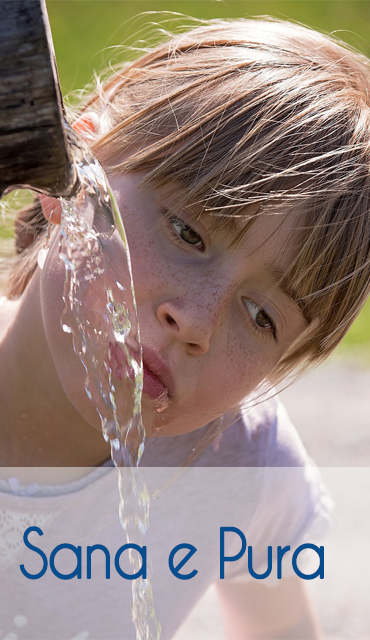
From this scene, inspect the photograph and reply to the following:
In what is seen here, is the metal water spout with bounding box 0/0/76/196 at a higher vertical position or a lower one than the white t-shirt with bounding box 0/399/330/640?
higher

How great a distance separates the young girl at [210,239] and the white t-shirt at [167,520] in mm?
11

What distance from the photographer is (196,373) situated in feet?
3.94

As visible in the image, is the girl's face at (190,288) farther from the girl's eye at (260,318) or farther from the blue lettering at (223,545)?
the blue lettering at (223,545)

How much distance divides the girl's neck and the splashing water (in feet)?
0.66

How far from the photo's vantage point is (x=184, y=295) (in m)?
1.15

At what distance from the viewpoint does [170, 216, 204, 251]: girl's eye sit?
1179 mm

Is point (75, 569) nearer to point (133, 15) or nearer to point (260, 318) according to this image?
point (260, 318)

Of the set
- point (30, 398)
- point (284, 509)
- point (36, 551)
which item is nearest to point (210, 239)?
point (30, 398)

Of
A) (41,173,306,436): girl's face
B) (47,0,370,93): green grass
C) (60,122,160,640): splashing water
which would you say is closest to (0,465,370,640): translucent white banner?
(60,122,160,640): splashing water

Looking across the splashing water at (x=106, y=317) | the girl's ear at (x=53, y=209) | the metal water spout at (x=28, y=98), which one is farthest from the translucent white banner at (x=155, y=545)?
the metal water spout at (x=28, y=98)

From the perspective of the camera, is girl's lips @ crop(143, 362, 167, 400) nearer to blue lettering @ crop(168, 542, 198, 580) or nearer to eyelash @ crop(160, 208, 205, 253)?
eyelash @ crop(160, 208, 205, 253)

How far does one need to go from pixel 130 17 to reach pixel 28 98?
5.10 metres

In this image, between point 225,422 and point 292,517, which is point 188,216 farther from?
point 292,517

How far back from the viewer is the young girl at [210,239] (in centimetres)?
117
